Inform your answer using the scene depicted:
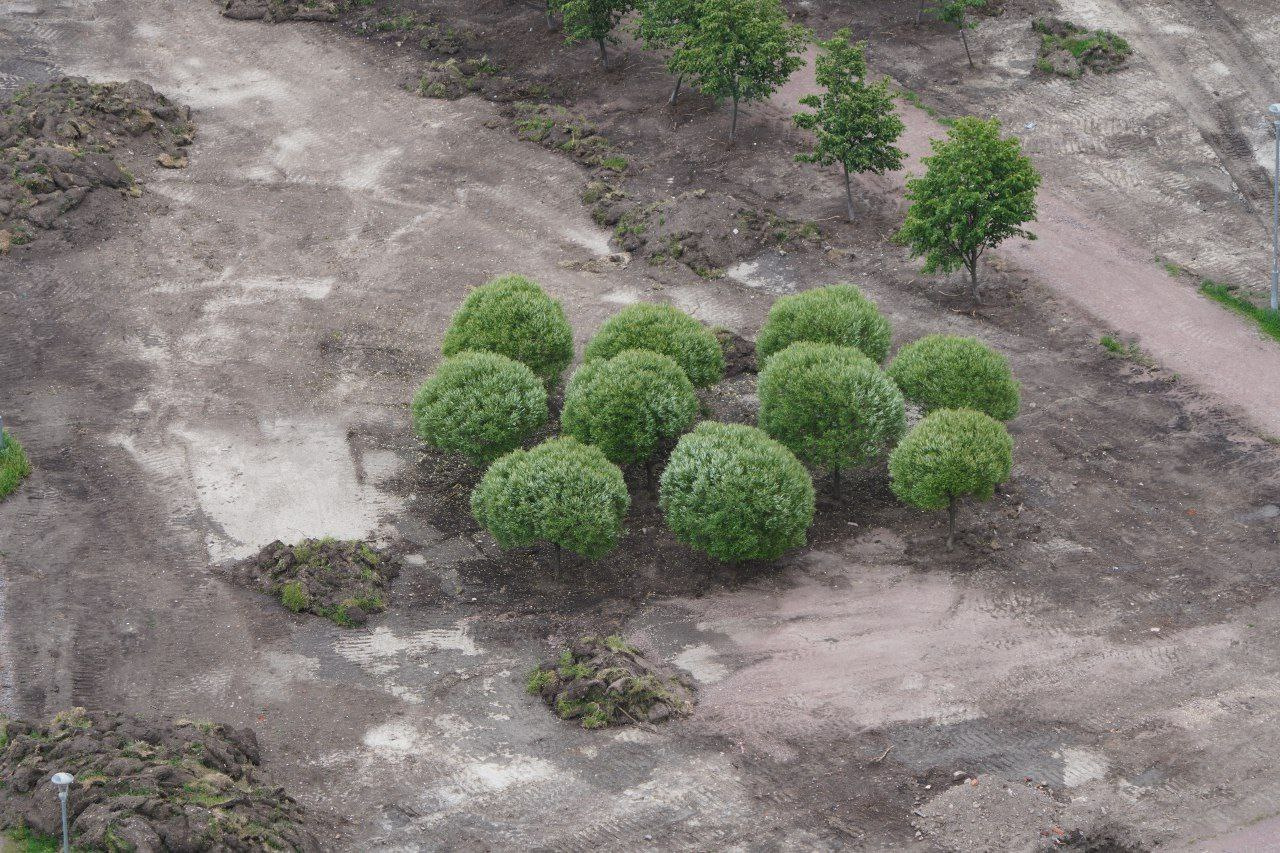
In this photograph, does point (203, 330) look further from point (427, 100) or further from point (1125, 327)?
point (1125, 327)

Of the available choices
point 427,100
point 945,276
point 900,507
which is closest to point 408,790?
point 900,507

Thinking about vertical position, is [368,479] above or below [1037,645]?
below

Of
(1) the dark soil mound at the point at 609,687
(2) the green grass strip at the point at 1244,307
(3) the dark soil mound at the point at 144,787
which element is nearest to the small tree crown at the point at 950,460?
(1) the dark soil mound at the point at 609,687

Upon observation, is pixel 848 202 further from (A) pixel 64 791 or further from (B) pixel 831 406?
(A) pixel 64 791

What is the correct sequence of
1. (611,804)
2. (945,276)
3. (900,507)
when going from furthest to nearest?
(945,276)
(900,507)
(611,804)

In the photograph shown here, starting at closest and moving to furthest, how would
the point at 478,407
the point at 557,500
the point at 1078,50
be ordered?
the point at 557,500
the point at 478,407
the point at 1078,50

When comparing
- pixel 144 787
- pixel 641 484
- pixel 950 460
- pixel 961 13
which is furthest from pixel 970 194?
pixel 144 787

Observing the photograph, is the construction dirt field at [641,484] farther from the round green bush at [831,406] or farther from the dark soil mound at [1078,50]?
the round green bush at [831,406]
